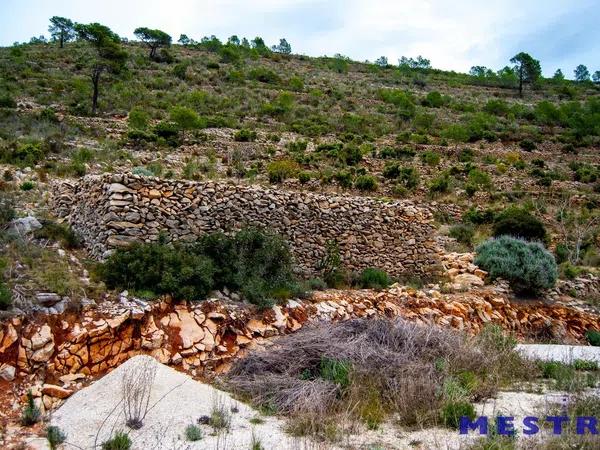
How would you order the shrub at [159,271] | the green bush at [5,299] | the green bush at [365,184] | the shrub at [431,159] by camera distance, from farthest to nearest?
the shrub at [431,159], the green bush at [365,184], the shrub at [159,271], the green bush at [5,299]

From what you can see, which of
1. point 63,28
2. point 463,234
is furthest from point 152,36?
point 463,234

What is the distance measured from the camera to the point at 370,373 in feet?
21.3

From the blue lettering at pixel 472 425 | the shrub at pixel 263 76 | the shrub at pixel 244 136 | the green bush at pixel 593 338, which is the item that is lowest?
the green bush at pixel 593 338

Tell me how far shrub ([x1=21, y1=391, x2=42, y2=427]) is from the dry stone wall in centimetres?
347

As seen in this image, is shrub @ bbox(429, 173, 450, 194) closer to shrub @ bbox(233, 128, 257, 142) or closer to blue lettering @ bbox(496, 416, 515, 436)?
shrub @ bbox(233, 128, 257, 142)

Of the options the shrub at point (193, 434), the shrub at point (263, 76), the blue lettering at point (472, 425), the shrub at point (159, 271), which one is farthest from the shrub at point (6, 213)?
the shrub at point (263, 76)

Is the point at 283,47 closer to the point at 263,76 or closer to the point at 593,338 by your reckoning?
the point at 263,76

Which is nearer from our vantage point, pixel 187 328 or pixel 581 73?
pixel 187 328

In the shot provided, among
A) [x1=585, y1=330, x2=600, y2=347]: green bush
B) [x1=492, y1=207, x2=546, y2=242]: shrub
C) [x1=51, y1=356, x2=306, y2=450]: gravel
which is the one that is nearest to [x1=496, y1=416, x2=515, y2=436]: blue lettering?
[x1=51, y1=356, x2=306, y2=450]: gravel

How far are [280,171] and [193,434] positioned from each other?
14.8m

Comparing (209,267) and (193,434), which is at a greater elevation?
(209,267)

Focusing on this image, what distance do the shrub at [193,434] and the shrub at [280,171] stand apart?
14236mm

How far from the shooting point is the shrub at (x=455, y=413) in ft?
17.7

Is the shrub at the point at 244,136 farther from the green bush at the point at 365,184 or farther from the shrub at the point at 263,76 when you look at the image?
the shrub at the point at 263,76
